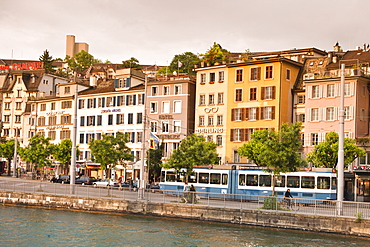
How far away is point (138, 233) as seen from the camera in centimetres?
3534

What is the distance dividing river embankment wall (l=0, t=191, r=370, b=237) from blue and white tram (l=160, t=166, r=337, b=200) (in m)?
8.08

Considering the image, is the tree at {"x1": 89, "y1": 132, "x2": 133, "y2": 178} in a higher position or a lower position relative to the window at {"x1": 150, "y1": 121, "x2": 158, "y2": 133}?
lower

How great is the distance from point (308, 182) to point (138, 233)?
18926mm

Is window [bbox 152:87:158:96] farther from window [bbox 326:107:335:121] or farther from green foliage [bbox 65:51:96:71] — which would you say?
green foliage [bbox 65:51:96:71]

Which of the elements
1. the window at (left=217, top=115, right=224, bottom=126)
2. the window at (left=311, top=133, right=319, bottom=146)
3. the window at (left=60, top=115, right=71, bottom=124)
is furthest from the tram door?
the window at (left=60, top=115, right=71, bottom=124)

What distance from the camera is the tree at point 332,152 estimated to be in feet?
177

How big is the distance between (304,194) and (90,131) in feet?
153

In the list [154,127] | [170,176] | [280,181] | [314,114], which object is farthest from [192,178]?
[154,127]

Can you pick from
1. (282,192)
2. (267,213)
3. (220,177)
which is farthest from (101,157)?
(267,213)

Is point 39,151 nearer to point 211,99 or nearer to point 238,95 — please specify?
point 211,99

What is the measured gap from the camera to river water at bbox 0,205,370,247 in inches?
1273

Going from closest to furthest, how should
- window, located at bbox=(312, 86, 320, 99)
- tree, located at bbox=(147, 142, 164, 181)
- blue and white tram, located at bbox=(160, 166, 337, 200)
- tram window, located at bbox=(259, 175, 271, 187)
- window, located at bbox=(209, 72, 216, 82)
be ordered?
blue and white tram, located at bbox=(160, 166, 337, 200)
tram window, located at bbox=(259, 175, 271, 187)
window, located at bbox=(312, 86, 320, 99)
tree, located at bbox=(147, 142, 164, 181)
window, located at bbox=(209, 72, 216, 82)

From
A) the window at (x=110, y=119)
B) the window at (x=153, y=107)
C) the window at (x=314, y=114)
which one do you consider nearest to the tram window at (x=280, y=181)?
the window at (x=314, y=114)

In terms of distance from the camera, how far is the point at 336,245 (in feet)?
104
